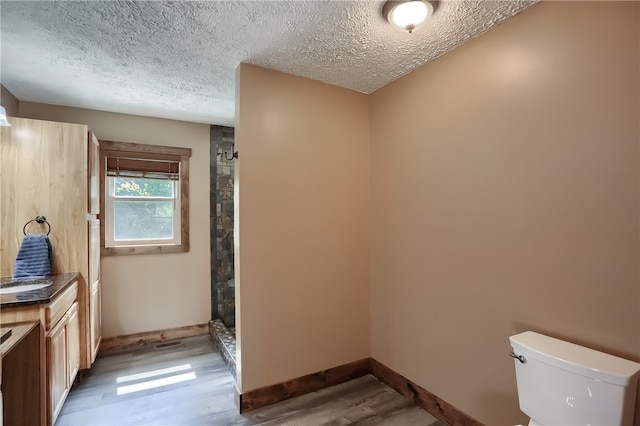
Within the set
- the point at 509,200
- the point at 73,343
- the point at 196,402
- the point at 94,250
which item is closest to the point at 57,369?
the point at 73,343

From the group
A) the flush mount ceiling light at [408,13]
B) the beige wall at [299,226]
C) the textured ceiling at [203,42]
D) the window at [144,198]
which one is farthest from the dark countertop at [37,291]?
the flush mount ceiling light at [408,13]

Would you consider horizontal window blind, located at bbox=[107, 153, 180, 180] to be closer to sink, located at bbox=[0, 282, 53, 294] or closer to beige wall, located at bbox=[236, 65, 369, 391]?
sink, located at bbox=[0, 282, 53, 294]

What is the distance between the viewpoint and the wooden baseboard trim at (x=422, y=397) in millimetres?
1919

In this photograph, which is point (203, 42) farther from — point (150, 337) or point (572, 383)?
point (150, 337)

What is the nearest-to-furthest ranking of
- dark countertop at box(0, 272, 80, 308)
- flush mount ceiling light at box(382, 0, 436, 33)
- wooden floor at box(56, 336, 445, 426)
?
flush mount ceiling light at box(382, 0, 436, 33), dark countertop at box(0, 272, 80, 308), wooden floor at box(56, 336, 445, 426)

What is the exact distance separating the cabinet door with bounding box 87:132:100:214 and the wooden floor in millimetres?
1406

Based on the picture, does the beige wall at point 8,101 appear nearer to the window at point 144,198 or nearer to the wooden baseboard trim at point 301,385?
the window at point 144,198

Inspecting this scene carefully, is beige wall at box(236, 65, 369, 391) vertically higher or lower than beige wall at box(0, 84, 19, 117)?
lower

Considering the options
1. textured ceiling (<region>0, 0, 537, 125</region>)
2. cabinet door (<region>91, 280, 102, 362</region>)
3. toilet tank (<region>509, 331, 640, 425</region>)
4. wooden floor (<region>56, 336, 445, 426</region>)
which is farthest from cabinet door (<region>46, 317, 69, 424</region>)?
toilet tank (<region>509, 331, 640, 425</region>)

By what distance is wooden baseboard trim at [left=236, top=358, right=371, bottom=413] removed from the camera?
7.05 ft

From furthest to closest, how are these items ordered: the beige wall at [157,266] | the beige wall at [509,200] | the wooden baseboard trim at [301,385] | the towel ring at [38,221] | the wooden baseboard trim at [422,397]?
1. the beige wall at [157,266]
2. the towel ring at [38,221]
3. the wooden baseboard trim at [301,385]
4. the wooden baseboard trim at [422,397]
5. the beige wall at [509,200]

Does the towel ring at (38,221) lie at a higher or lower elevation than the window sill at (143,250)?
higher

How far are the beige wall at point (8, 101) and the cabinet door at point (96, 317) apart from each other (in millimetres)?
1588

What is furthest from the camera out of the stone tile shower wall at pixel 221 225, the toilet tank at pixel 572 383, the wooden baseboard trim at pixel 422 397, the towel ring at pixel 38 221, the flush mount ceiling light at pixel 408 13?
the stone tile shower wall at pixel 221 225
